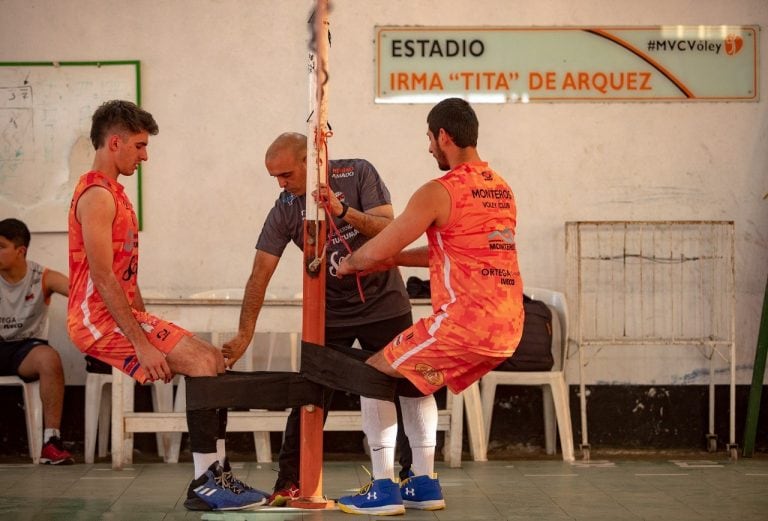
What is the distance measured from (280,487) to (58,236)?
307 centimetres

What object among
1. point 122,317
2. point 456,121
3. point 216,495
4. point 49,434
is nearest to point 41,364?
point 49,434

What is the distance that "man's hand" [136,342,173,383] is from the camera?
479 cm

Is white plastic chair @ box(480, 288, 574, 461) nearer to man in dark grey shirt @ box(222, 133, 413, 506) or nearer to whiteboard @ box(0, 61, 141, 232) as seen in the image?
man in dark grey shirt @ box(222, 133, 413, 506)

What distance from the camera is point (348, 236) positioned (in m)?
5.39

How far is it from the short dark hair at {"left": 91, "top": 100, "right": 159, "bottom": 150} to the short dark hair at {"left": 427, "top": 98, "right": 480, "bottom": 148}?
4.26 feet

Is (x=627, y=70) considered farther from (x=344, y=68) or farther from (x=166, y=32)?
(x=166, y=32)

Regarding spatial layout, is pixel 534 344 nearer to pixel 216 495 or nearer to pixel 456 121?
pixel 456 121

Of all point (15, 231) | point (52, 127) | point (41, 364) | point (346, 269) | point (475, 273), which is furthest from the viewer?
point (52, 127)

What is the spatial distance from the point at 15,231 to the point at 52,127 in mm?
794

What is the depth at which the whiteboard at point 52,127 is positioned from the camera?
745 cm

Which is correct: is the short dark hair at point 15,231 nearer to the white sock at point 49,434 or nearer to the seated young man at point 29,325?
the seated young man at point 29,325

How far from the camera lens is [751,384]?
7.42 meters

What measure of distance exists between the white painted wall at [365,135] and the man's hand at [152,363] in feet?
8.81

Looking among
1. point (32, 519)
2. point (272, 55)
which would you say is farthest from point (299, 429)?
point (272, 55)
